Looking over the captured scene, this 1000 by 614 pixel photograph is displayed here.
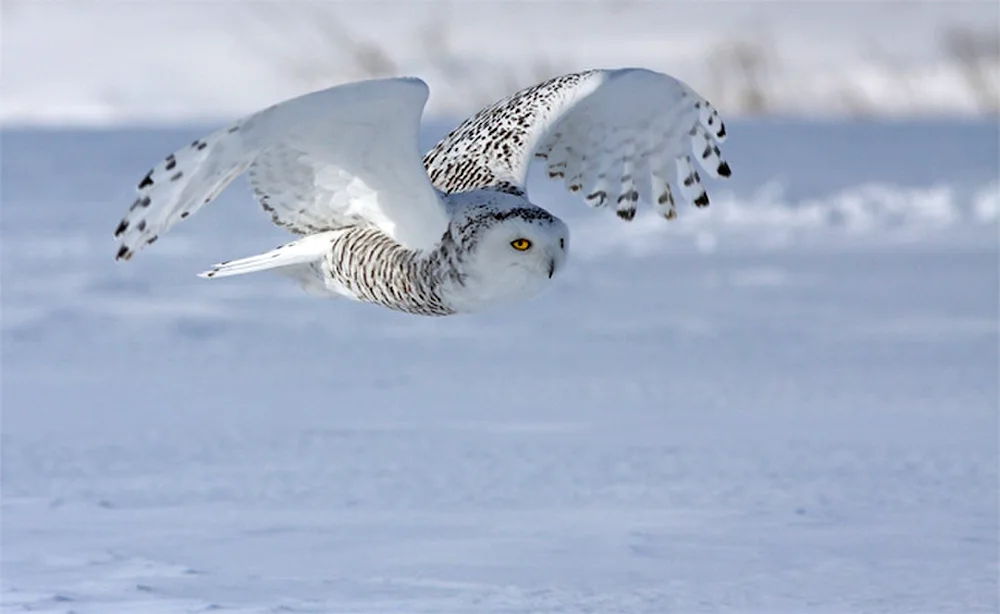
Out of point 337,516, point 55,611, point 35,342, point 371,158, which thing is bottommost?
point 55,611

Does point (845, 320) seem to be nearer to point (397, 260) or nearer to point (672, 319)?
point (672, 319)

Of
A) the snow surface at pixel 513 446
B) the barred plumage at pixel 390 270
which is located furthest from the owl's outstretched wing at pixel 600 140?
the snow surface at pixel 513 446

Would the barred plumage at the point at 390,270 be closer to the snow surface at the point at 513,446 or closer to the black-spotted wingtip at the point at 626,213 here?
the snow surface at the point at 513,446

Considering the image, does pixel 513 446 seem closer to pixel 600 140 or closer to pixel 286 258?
pixel 600 140

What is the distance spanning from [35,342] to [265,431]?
2787 mm

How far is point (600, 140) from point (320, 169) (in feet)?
4.07

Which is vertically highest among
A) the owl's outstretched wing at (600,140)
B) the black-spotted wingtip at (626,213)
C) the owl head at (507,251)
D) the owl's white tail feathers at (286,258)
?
the owl's outstretched wing at (600,140)

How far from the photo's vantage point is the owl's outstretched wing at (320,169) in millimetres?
4965

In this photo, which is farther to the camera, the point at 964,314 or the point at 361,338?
the point at 964,314

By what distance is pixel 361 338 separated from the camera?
10.7 metres

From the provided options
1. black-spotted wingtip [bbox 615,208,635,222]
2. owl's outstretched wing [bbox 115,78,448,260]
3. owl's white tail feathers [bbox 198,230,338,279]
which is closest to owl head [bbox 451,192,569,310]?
owl's outstretched wing [bbox 115,78,448,260]

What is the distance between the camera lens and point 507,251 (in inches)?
198

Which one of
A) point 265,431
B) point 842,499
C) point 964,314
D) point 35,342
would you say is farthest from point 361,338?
point 842,499

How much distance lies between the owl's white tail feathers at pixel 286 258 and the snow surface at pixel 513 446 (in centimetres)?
98
